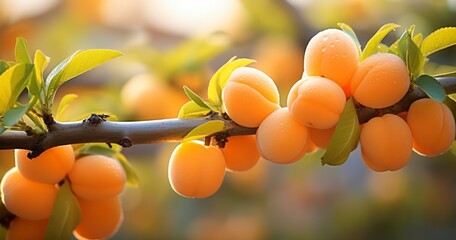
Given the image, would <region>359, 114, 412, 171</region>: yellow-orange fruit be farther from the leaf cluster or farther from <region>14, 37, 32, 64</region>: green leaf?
<region>14, 37, 32, 64</region>: green leaf

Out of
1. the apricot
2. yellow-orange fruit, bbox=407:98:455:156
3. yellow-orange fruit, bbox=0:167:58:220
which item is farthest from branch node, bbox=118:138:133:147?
the apricot

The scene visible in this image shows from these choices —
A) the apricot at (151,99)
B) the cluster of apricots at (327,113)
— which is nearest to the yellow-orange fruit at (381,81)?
the cluster of apricots at (327,113)

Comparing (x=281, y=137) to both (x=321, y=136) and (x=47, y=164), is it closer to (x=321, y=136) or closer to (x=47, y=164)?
(x=321, y=136)

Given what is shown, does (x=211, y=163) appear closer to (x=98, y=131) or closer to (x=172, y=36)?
(x=98, y=131)

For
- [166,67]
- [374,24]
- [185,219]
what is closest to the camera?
[166,67]

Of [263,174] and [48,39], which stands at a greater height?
[48,39]

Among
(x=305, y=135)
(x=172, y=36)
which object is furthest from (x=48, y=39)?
(x=305, y=135)
